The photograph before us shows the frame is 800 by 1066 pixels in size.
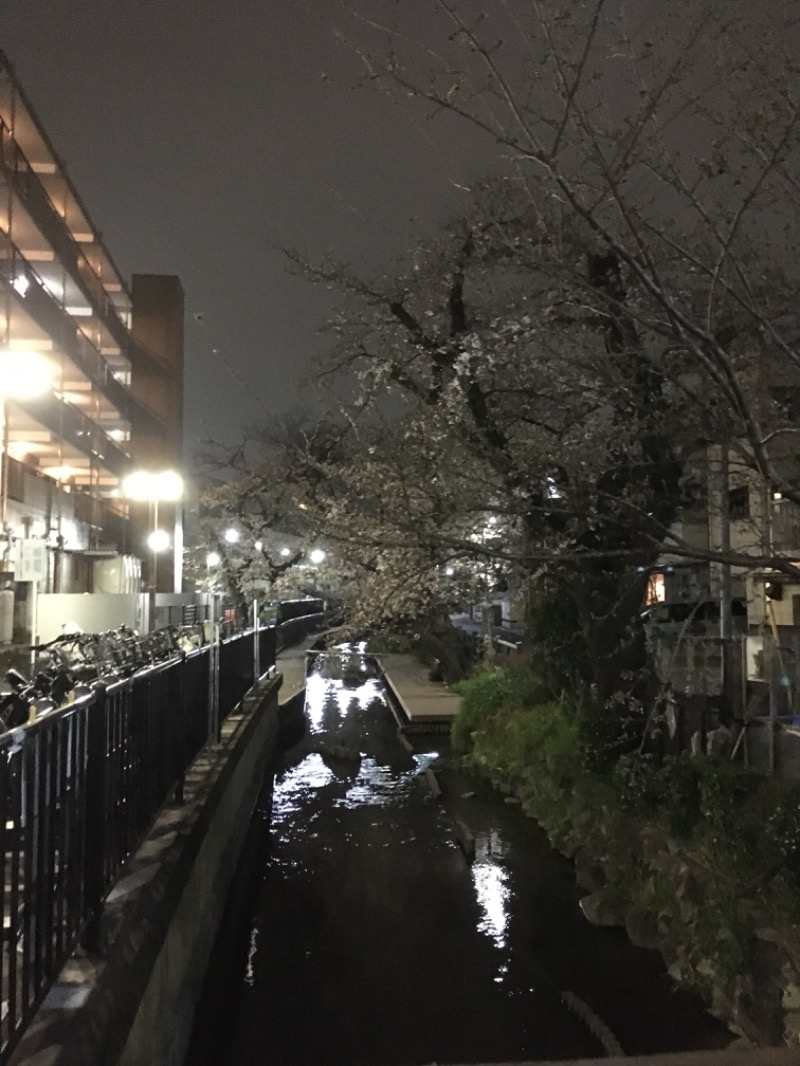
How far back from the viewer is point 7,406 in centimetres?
1788

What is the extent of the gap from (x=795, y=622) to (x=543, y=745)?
982 cm

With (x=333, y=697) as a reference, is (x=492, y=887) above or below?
above

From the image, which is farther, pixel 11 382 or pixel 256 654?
pixel 256 654

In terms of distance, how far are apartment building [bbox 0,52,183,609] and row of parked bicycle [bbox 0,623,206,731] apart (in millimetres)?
4926

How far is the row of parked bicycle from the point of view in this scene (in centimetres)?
618

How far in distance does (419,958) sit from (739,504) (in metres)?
6.28

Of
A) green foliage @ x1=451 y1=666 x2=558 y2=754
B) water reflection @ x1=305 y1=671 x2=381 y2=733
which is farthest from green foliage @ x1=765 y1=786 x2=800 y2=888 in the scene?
water reflection @ x1=305 y1=671 x2=381 y2=733

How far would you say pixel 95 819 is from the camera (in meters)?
4.32

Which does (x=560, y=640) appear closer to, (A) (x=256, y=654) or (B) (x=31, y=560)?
(A) (x=256, y=654)

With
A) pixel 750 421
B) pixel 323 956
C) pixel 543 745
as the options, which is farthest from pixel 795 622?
pixel 750 421

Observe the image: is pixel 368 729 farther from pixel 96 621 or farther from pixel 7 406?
pixel 7 406

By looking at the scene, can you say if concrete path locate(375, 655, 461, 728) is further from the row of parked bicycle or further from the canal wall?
the canal wall

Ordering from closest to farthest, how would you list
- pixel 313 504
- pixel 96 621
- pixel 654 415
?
pixel 654 415 < pixel 96 621 < pixel 313 504

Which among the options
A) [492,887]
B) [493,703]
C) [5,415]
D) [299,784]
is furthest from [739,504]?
[5,415]
